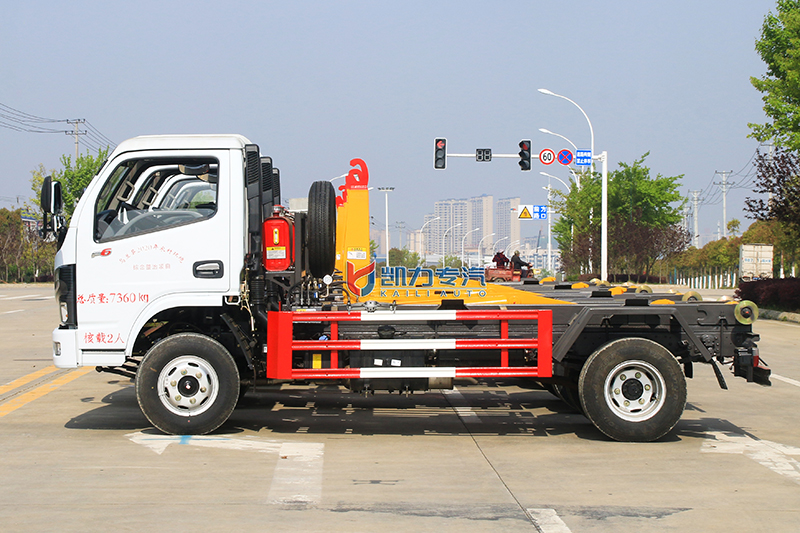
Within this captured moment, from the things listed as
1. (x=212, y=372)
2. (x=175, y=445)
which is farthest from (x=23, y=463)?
(x=212, y=372)

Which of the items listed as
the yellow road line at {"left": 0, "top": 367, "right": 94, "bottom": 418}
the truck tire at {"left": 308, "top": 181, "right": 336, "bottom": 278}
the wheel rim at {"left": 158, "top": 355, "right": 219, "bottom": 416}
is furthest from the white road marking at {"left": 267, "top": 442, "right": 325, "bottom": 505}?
the yellow road line at {"left": 0, "top": 367, "right": 94, "bottom": 418}

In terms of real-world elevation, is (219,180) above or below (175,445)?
above

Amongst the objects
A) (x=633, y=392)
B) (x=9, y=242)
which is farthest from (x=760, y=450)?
(x=9, y=242)

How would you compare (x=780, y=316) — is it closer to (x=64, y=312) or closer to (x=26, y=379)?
(x=26, y=379)

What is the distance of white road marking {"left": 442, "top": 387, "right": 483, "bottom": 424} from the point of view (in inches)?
309

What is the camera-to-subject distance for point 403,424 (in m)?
7.64

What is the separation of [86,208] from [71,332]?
3.73ft

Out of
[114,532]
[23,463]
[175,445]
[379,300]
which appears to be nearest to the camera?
[114,532]

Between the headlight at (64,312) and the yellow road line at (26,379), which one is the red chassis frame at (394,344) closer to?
the headlight at (64,312)

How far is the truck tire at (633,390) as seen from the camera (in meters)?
6.66

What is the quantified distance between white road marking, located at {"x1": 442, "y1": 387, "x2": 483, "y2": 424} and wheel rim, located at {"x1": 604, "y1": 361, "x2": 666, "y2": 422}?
61.9 inches

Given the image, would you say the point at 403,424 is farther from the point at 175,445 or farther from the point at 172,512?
the point at 172,512

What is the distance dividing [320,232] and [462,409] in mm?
2691

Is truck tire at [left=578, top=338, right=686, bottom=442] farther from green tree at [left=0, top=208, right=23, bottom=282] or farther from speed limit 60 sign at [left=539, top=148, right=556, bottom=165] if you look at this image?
green tree at [left=0, top=208, right=23, bottom=282]
